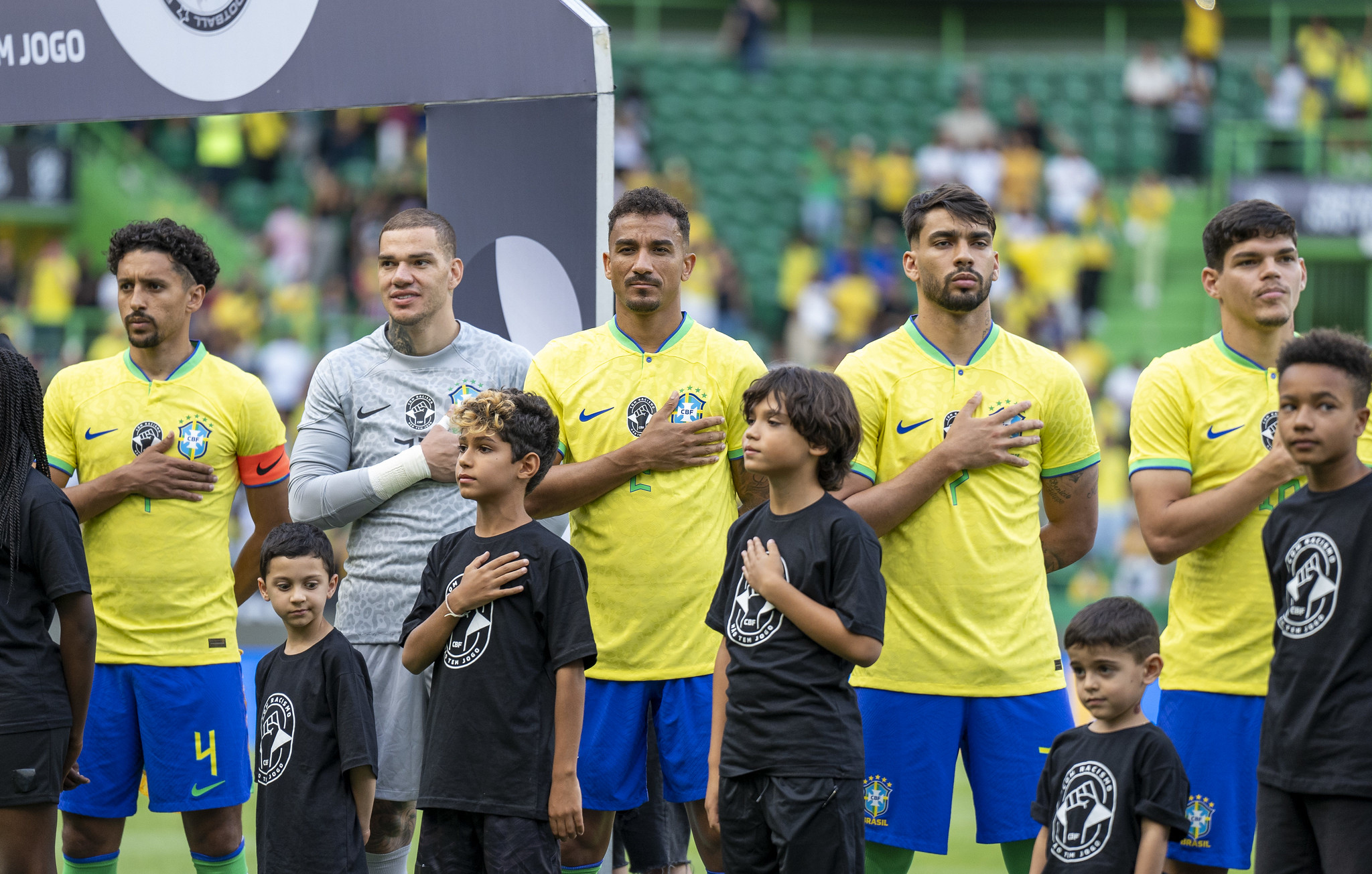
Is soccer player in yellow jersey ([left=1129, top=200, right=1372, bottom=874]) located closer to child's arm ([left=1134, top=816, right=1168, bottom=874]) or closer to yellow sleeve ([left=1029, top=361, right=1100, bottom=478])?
yellow sleeve ([left=1029, top=361, right=1100, bottom=478])

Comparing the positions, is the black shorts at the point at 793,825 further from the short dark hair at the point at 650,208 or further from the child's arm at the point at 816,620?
the short dark hair at the point at 650,208

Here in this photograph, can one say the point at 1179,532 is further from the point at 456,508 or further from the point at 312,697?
the point at 312,697

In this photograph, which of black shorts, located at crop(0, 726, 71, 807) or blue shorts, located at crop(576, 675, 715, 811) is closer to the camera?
black shorts, located at crop(0, 726, 71, 807)

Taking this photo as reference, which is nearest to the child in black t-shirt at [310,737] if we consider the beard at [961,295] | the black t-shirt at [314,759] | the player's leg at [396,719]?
the black t-shirt at [314,759]

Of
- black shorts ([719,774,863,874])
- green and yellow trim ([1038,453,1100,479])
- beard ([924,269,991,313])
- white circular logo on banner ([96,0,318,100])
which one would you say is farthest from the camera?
white circular logo on banner ([96,0,318,100])

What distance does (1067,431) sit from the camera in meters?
4.55

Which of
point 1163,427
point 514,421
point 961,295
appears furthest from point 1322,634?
point 514,421

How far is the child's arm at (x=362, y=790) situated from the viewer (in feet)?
14.3

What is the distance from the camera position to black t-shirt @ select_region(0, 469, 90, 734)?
3928 millimetres

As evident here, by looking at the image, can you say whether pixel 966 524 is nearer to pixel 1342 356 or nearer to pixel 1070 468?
pixel 1070 468

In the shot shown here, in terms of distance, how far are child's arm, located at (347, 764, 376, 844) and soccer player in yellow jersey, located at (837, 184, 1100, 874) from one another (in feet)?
4.70

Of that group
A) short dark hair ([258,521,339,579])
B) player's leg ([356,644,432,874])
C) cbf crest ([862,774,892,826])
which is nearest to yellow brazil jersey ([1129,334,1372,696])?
cbf crest ([862,774,892,826])

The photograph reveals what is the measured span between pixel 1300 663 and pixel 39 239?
65.2ft

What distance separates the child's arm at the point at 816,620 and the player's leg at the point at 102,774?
228 cm
